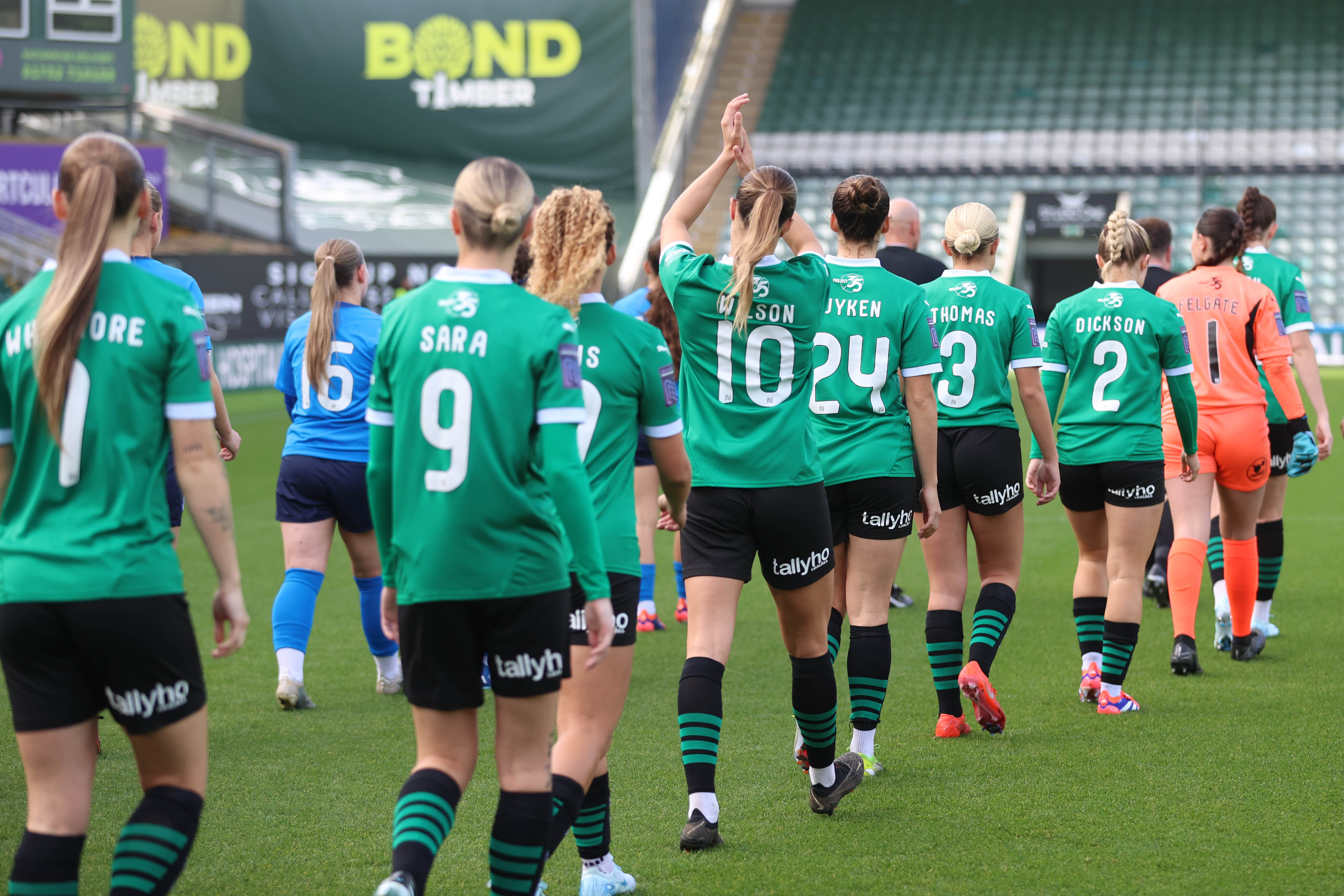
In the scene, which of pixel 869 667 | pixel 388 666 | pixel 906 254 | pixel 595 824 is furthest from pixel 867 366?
pixel 388 666

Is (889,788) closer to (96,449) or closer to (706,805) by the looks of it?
(706,805)

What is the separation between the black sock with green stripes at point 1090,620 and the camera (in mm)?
5250

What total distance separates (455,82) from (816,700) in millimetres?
23869

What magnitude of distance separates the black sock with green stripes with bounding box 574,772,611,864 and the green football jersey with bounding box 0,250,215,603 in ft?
4.04

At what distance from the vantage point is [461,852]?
3.74 meters

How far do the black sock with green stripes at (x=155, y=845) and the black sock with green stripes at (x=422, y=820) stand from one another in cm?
40

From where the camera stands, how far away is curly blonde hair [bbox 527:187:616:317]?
3.01m

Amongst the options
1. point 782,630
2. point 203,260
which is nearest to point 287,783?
point 782,630

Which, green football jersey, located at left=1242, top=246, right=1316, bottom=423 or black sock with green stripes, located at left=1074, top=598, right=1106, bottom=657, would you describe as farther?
green football jersey, located at left=1242, top=246, right=1316, bottom=423

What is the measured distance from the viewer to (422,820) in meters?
2.64

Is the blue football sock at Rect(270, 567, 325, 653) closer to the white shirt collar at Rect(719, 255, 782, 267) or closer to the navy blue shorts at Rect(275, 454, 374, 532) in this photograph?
the navy blue shorts at Rect(275, 454, 374, 532)

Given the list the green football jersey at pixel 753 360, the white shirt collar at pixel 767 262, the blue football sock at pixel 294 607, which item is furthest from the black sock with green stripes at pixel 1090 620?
the blue football sock at pixel 294 607

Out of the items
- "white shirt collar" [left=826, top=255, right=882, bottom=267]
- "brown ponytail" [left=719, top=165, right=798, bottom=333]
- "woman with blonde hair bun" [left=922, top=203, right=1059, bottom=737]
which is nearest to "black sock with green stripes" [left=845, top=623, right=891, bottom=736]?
"woman with blonde hair bun" [left=922, top=203, right=1059, bottom=737]

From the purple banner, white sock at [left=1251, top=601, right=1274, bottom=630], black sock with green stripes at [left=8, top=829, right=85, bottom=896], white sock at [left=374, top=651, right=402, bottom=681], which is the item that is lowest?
the purple banner
